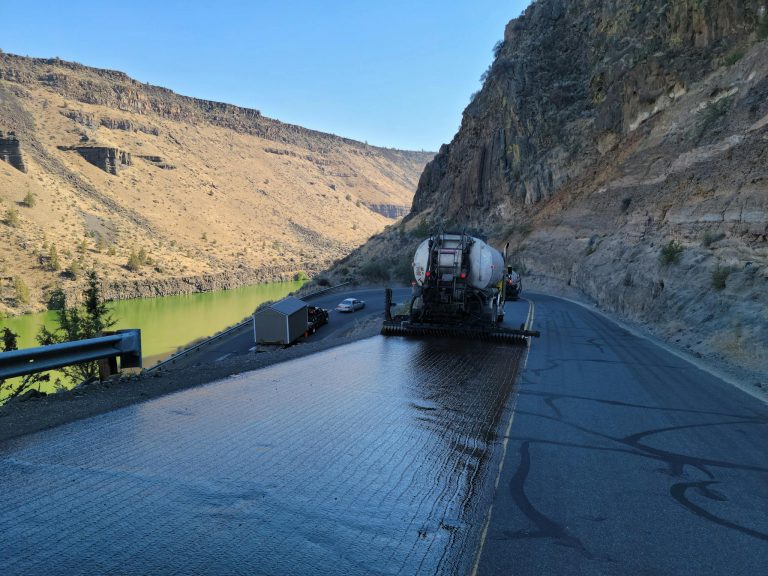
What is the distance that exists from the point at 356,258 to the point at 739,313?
189 feet

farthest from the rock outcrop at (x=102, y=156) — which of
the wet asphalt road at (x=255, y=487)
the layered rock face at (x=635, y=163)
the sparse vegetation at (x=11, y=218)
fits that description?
the wet asphalt road at (x=255, y=487)

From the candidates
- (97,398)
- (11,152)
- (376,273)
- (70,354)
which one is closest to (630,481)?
(97,398)

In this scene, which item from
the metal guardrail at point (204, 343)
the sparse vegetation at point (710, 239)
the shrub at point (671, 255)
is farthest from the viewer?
the metal guardrail at point (204, 343)

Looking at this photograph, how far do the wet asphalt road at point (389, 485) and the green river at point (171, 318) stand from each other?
2899cm

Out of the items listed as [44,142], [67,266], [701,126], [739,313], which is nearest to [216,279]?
[67,266]

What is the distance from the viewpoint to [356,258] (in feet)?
230

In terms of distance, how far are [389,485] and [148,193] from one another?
391ft

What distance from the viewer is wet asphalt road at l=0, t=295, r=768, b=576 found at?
3385mm

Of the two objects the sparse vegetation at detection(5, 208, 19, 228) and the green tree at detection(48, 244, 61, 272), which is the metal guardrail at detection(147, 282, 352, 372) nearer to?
the green tree at detection(48, 244, 61, 272)

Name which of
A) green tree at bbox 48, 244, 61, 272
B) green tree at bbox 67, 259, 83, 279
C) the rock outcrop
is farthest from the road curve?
the rock outcrop

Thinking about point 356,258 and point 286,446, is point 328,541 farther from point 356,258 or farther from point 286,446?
point 356,258

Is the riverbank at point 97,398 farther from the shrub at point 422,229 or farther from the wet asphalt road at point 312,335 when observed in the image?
the shrub at point 422,229

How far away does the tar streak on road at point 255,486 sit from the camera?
10.7 feet

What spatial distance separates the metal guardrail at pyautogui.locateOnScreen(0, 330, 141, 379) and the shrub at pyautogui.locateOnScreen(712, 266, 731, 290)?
1691 centimetres
